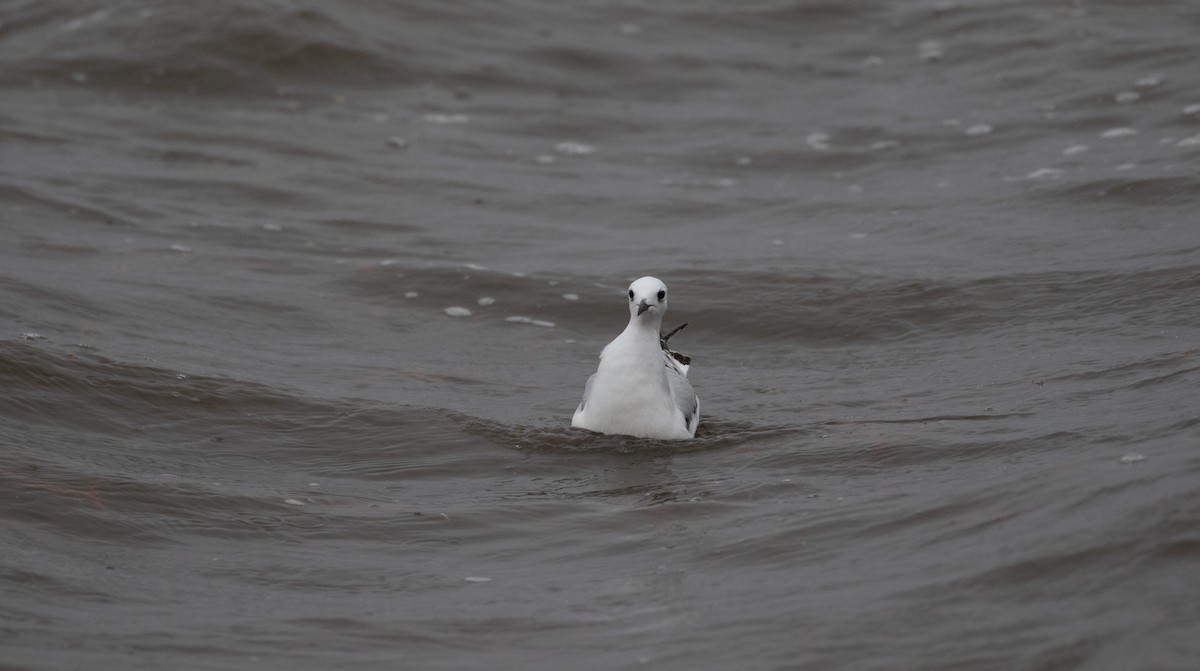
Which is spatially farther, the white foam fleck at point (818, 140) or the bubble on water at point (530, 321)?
the white foam fleck at point (818, 140)

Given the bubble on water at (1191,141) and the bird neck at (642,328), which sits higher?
the bubble on water at (1191,141)

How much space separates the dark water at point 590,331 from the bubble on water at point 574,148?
5 cm

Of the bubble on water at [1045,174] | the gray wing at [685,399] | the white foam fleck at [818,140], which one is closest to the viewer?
the gray wing at [685,399]

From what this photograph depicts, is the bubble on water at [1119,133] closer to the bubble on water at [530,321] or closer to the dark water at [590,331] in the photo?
the dark water at [590,331]

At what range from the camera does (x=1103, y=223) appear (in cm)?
1133

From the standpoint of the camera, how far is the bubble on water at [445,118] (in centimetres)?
1625

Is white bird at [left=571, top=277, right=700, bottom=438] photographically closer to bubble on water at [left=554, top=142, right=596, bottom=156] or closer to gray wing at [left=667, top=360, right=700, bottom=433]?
→ gray wing at [left=667, top=360, right=700, bottom=433]

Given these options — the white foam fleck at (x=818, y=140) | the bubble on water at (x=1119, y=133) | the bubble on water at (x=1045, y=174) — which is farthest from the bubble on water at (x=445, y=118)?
the bubble on water at (x=1119, y=133)

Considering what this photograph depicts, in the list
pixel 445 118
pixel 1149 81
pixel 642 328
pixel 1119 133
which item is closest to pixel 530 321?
pixel 642 328

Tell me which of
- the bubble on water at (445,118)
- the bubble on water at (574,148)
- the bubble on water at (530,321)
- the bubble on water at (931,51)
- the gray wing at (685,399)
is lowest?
the gray wing at (685,399)

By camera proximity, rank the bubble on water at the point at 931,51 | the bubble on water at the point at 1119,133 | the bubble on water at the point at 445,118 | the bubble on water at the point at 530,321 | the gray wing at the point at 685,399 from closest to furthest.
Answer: the gray wing at the point at 685,399, the bubble on water at the point at 530,321, the bubble on water at the point at 1119,133, the bubble on water at the point at 445,118, the bubble on water at the point at 931,51

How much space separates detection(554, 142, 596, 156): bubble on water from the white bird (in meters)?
6.93

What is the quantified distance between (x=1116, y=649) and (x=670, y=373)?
14.4 feet

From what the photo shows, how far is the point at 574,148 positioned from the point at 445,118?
1808 mm
